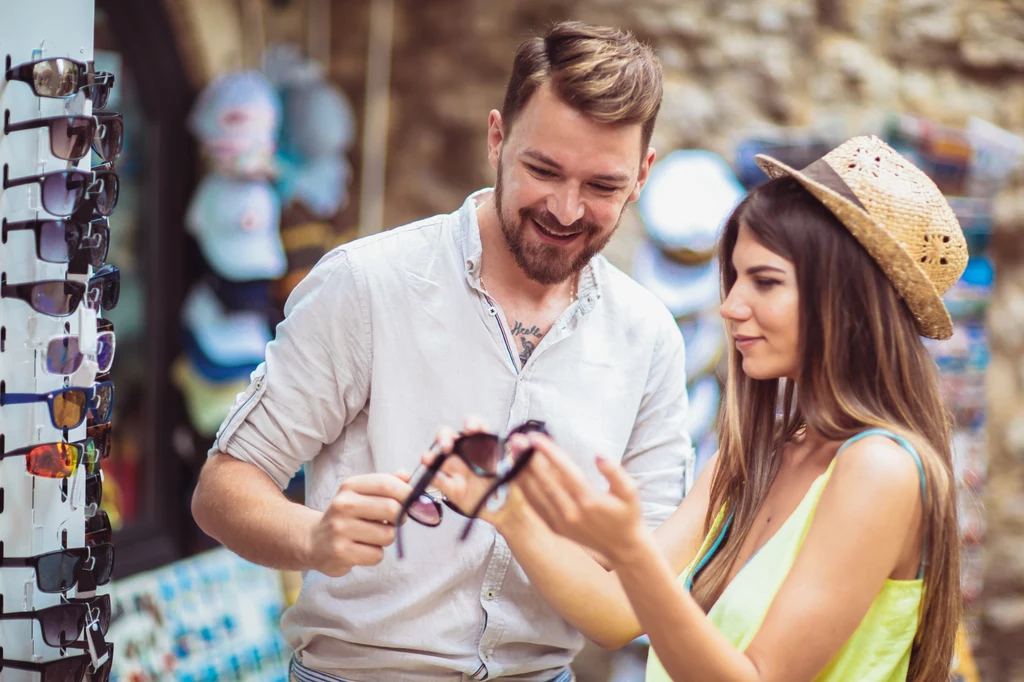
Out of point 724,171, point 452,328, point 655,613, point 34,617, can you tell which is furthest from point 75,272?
point 724,171

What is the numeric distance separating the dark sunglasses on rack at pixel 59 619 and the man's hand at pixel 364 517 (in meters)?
0.39

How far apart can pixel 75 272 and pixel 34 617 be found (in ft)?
1.68

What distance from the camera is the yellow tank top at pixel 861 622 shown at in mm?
1726

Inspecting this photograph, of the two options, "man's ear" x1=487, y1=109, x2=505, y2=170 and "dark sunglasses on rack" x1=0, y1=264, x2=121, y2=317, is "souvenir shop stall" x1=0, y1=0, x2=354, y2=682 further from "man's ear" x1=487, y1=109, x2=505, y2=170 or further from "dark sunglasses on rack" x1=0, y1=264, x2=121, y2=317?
"man's ear" x1=487, y1=109, x2=505, y2=170

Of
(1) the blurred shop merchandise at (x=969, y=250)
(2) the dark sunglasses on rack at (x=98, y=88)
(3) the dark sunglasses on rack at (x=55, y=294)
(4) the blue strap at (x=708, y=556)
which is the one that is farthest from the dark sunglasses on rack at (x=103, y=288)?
(1) the blurred shop merchandise at (x=969, y=250)

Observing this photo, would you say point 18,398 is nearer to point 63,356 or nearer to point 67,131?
point 63,356

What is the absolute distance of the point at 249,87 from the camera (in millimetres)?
4207

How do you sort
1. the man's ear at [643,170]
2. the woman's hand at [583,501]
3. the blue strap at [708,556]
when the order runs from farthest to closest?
the man's ear at [643,170]
the blue strap at [708,556]
the woman's hand at [583,501]

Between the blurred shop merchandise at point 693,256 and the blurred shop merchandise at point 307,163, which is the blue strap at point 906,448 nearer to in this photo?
the blurred shop merchandise at point 693,256

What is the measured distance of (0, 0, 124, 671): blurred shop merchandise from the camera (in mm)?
1466

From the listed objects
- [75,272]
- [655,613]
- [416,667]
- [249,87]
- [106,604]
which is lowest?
[416,667]

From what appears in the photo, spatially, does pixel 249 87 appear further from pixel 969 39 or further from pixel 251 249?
pixel 969 39

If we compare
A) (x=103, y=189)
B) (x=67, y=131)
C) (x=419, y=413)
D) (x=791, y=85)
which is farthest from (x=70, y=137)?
(x=791, y=85)

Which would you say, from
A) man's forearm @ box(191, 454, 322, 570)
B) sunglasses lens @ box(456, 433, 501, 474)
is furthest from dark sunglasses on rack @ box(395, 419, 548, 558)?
man's forearm @ box(191, 454, 322, 570)
